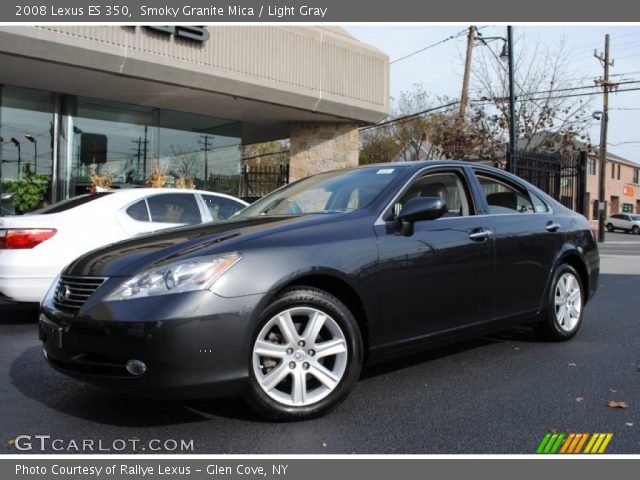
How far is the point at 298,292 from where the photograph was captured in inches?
A: 131

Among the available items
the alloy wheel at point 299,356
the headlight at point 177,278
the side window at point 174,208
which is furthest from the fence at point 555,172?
the headlight at point 177,278

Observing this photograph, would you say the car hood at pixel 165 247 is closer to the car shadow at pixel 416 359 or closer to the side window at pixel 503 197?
the car shadow at pixel 416 359

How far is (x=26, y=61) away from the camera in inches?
421

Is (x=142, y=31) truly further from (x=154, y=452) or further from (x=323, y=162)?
(x=154, y=452)

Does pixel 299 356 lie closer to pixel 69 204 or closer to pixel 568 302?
pixel 568 302

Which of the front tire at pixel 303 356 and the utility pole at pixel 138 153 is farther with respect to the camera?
the utility pole at pixel 138 153

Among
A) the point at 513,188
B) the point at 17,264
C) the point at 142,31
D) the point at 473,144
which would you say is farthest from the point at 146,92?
the point at 473,144

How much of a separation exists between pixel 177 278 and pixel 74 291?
72 centimetres

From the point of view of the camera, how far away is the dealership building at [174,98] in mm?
11164

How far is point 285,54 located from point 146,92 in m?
3.17

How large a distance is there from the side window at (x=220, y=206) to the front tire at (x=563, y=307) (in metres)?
3.83

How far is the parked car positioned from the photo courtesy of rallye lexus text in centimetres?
5155

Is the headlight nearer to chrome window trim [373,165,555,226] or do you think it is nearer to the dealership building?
chrome window trim [373,165,555,226]

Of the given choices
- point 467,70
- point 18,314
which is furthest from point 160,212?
point 467,70
